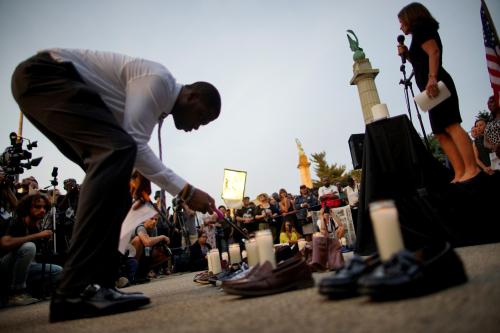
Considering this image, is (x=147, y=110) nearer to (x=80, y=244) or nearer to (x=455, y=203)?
(x=80, y=244)

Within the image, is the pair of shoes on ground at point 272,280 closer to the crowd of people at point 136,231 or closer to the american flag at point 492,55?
the crowd of people at point 136,231

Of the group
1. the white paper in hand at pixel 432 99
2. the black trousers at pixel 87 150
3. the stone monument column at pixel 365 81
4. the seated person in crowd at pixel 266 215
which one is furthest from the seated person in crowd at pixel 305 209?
the stone monument column at pixel 365 81

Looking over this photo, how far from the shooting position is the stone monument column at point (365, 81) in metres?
17.6

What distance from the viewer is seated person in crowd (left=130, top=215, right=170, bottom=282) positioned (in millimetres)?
5570

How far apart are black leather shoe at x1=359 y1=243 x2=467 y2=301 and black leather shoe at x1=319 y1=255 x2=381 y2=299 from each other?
105mm

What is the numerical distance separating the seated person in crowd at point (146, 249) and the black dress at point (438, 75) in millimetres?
4552

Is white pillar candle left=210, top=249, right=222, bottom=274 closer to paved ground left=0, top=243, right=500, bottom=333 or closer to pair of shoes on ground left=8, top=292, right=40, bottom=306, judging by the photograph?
paved ground left=0, top=243, right=500, bottom=333

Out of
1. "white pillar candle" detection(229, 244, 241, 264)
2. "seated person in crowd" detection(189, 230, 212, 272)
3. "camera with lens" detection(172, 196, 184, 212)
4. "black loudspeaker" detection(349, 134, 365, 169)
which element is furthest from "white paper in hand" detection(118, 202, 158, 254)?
"seated person in crowd" detection(189, 230, 212, 272)

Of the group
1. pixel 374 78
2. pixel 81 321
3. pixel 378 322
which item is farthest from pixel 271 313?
pixel 374 78

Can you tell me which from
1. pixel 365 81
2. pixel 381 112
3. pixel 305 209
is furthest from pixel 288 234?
pixel 365 81

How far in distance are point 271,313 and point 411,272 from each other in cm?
46

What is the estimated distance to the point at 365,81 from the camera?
17.9 meters

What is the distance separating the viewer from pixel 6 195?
4.21 metres

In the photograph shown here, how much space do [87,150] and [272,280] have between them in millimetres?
1150
